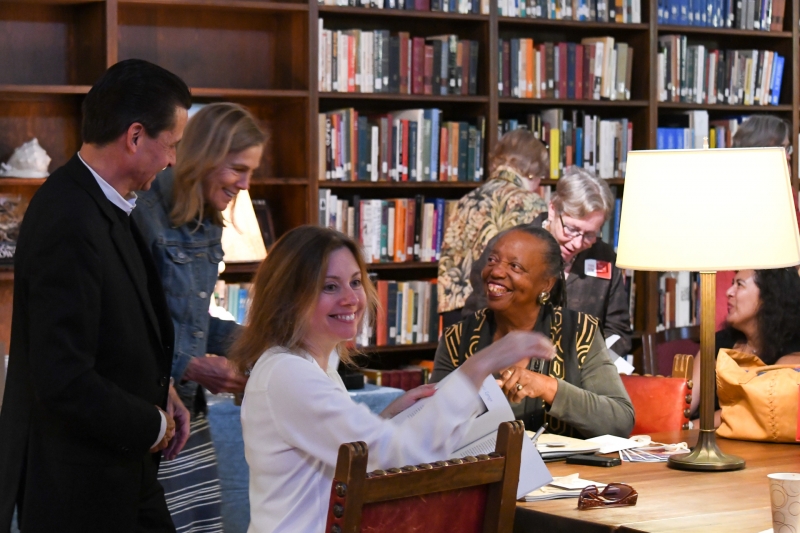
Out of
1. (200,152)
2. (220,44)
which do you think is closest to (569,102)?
(220,44)

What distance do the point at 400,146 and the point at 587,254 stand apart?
116cm

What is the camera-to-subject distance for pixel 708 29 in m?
6.07

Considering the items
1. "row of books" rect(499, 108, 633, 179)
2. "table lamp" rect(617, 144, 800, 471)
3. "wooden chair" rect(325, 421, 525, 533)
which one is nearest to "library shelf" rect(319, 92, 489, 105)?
"row of books" rect(499, 108, 633, 179)

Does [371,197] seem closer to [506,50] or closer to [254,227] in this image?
[506,50]

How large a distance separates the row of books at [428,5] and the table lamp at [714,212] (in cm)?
278

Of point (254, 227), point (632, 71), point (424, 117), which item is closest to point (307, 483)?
point (254, 227)

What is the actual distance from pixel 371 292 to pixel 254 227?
1430 mm

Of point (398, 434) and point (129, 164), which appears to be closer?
point (398, 434)

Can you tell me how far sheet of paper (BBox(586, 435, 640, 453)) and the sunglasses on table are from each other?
18.9 inches

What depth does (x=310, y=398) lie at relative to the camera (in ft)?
6.20

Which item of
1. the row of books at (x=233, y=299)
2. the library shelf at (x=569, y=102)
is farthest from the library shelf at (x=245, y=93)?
the library shelf at (x=569, y=102)

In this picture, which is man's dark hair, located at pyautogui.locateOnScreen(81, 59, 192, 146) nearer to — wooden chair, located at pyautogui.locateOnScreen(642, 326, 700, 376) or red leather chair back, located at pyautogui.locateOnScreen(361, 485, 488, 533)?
red leather chair back, located at pyautogui.locateOnScreen(361, 485, 488, 533)

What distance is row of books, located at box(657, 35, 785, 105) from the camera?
6000 mm

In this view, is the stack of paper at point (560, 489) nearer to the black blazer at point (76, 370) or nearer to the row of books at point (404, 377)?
the black blazer at point (76, 370)
